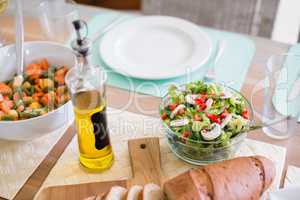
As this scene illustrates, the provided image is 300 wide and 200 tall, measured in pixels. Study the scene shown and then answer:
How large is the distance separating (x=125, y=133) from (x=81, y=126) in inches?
8.1

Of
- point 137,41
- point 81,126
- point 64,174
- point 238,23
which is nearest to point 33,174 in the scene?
point 64,174

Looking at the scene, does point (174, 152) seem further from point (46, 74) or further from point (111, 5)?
point (111, 5)

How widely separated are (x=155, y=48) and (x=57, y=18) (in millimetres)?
357

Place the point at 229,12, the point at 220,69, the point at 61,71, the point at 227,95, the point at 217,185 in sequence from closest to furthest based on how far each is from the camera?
the point at 217,185 < the point at 227,95 < the point at 61,71 < the point at 220,69 < the point at 229,12

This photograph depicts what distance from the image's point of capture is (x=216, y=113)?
0.98 metres

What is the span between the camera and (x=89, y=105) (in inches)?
35.6

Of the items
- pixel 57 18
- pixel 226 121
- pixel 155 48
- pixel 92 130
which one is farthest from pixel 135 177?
pixel 57 18

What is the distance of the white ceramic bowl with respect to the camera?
96cm

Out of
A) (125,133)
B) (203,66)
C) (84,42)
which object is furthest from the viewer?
(203,66)

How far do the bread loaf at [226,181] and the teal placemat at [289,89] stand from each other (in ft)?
0.87

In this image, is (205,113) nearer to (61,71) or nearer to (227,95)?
(227,95)

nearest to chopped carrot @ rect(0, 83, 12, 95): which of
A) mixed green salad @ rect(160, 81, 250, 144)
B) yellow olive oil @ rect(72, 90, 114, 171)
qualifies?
yellow olive oil @ rect(72, 90, 114, 171)

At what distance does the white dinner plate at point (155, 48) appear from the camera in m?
1.27

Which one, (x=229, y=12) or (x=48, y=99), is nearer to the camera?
(x=48, y=99)
